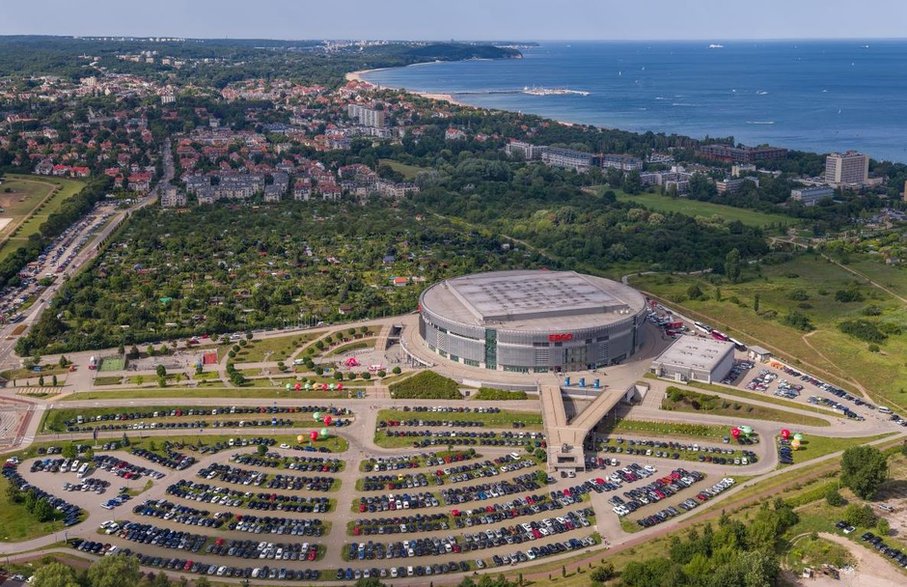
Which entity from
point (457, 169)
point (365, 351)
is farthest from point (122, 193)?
point (365, 351)

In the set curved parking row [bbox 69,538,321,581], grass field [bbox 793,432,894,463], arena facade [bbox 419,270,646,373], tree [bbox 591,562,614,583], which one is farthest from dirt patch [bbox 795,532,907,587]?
arena facade [bbox 419,270,646,373]

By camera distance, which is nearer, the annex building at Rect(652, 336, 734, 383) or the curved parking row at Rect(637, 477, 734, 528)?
the curved parking row at Rect(637, 477, 734, 528)

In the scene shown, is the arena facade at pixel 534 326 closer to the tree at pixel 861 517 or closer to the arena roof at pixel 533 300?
the arena roof at pixel 533 300

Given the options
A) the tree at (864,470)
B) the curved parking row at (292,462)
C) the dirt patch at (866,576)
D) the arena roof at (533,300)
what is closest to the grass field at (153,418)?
the curved parking row at (292,462)

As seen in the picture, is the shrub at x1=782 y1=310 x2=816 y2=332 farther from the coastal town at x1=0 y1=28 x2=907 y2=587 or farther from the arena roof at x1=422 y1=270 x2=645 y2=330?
the arena roof at x1=422 y1=270 x2=645 y2=330

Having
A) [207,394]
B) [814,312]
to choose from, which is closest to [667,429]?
[814,312]
